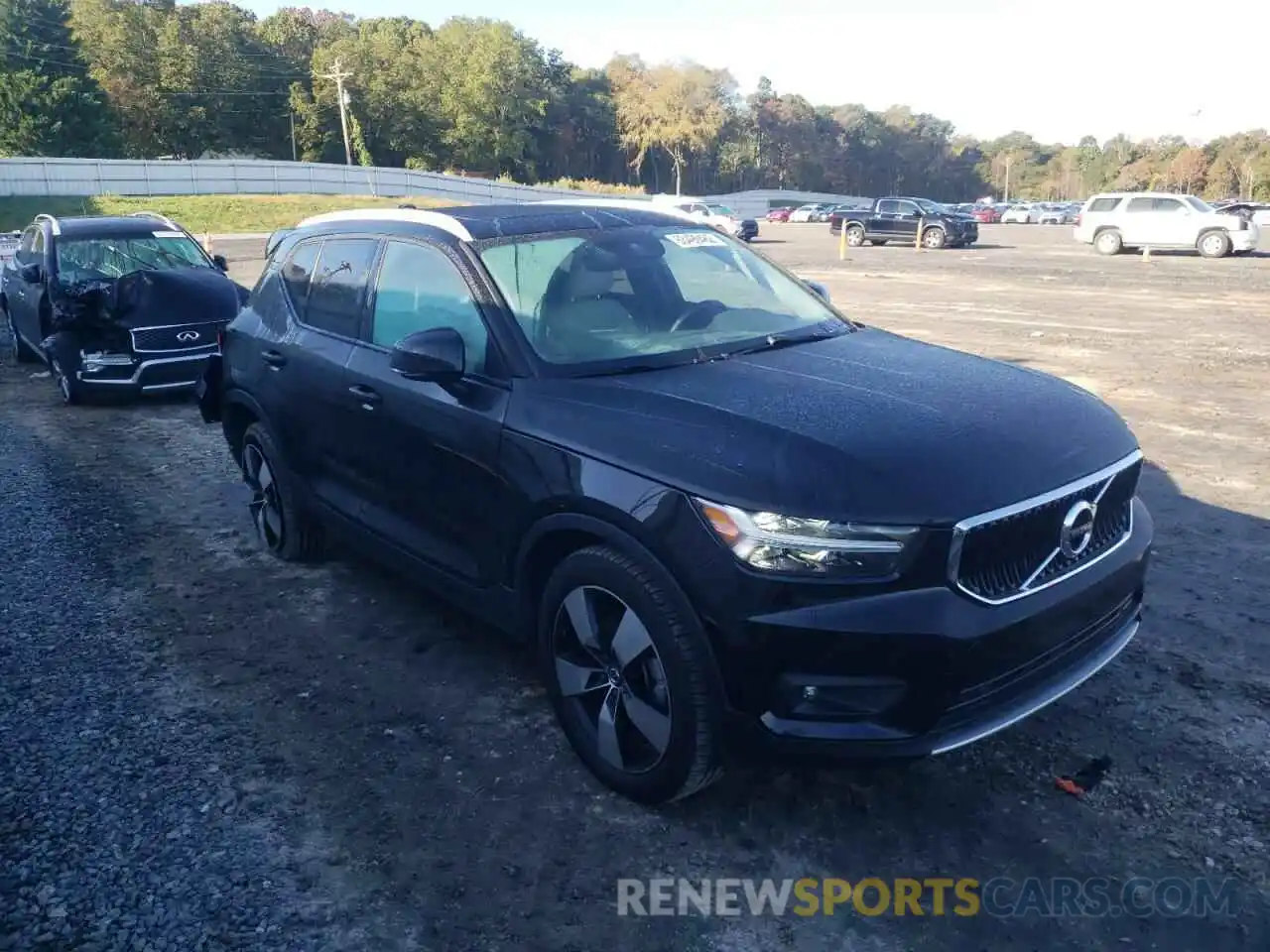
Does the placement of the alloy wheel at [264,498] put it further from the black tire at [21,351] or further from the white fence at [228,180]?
the white fence at [228,180]

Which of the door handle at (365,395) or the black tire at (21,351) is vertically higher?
the door handle at (365,395)

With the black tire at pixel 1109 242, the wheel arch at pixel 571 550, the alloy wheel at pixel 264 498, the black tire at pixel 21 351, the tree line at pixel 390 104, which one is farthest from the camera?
the tree line at pixel 390 104

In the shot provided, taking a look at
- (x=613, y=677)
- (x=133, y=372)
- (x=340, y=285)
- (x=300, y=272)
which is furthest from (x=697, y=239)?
(x=133, y=372)

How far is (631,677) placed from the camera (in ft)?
10.6

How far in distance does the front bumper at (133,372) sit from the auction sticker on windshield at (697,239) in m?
6.65

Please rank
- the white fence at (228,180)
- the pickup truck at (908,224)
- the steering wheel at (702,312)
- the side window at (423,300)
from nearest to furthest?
the side window at (423,300) → the steering wheel at (702,312) → the pickup truck at (908,224) → the white fence at (228,180)

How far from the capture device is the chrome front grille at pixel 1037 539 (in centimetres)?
285

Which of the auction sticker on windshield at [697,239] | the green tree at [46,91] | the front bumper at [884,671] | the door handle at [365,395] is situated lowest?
the front bumper at [884,671]

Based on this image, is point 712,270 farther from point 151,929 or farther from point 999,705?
point 151,929

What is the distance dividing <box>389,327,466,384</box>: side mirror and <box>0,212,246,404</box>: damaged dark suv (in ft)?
23.4

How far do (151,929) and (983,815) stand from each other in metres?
2.51

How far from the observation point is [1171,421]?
28.5 feet

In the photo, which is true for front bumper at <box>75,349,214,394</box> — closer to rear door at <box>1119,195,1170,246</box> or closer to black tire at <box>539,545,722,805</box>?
black tire at <box>539,545,722,805</box>

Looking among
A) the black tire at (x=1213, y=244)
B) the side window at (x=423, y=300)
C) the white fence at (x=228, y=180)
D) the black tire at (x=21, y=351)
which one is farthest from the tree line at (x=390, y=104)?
the side window at (x=423, y=300)
